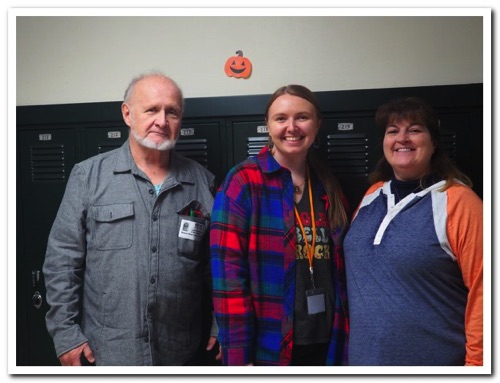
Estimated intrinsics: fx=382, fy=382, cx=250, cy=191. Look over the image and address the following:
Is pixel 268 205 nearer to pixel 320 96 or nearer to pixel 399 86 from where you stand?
pixel 320 96

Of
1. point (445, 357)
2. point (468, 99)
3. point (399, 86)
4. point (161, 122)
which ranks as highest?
point (399, 86)

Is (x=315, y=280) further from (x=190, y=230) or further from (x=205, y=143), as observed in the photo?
(x=205, y=143)

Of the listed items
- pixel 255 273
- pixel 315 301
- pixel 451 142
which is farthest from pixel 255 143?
pixel 451 142

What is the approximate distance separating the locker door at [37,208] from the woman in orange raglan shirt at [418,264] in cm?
135

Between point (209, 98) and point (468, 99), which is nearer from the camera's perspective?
point (468, 99)

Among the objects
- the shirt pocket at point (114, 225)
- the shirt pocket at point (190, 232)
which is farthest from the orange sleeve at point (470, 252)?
the shirt pocket at point (114, 225)

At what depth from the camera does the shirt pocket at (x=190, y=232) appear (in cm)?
145

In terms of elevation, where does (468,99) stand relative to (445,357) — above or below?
above

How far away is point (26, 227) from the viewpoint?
180 centimetres

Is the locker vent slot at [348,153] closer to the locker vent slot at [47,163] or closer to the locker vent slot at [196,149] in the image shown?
the locker vent slot at [196,149]

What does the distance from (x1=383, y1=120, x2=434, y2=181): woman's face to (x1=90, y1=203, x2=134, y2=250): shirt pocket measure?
99 centimetres

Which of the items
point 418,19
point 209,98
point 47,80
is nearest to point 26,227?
point 47,80
